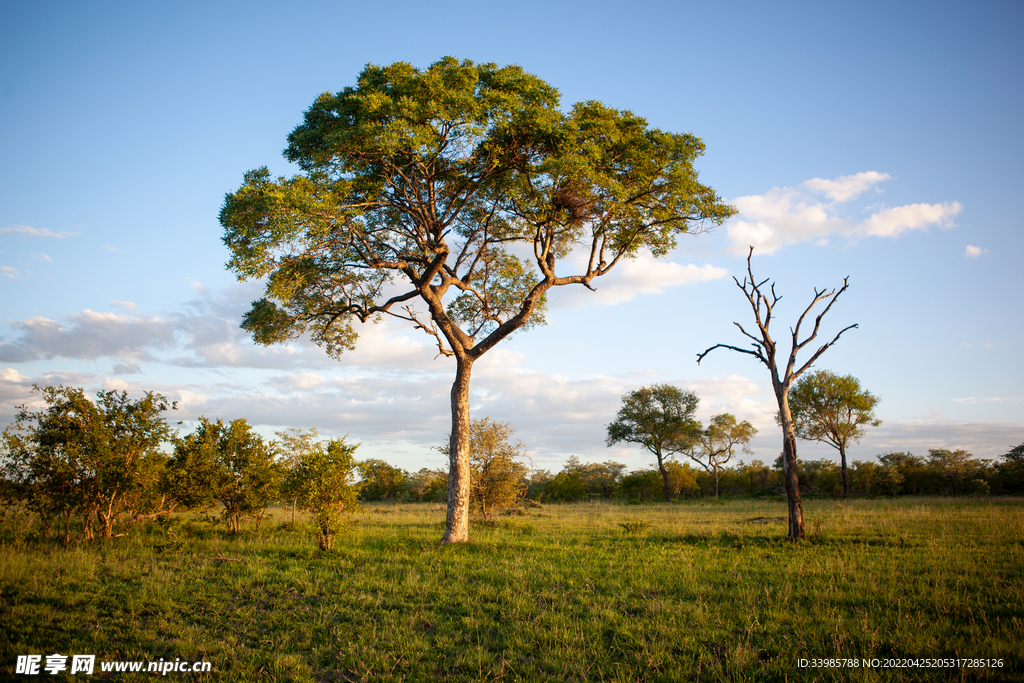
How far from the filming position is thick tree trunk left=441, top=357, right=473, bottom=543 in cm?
1262

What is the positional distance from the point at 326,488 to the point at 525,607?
665 centimetres

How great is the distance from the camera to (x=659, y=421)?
145 ft

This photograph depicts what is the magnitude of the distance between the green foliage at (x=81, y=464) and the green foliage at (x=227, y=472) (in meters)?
0.68

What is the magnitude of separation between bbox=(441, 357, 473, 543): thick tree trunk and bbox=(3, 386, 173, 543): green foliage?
7427mm

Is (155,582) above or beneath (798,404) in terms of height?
beneath

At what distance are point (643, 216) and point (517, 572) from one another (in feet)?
36.3

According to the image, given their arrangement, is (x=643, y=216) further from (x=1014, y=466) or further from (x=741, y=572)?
(x=1014, y=466)

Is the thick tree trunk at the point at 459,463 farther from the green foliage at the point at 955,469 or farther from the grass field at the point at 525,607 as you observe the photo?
the green foliage at the point at 955,469

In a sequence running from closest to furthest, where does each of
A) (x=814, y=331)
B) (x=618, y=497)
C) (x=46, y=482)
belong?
1. (x=46, y=482)
2. (x=814, y=331)
3. (x=618, y=497)

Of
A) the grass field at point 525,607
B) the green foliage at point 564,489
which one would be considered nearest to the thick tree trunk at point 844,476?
the green foliage at point 564,489

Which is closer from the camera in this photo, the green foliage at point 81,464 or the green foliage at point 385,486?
the green foliage at point 81,464

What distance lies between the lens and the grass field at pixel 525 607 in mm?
5289

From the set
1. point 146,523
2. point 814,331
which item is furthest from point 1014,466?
point 146,523

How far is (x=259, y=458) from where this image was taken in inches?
532
